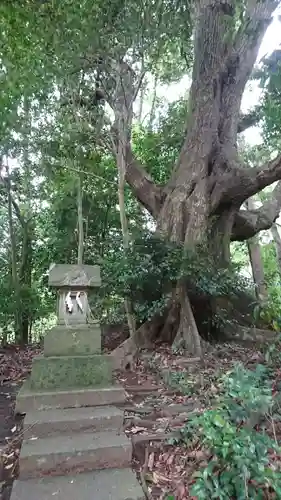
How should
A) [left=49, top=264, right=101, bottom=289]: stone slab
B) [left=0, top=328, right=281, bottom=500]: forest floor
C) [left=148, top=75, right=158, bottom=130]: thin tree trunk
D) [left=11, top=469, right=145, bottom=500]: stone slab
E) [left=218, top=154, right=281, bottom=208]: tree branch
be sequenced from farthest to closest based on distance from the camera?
[left=148, top=75, right=158, bottom=130]: thin tree trunk
[left=218, top=154, right=281, bottom=208]: tree branch
[left=49, top=264, right=101, bottom=289]: stone slab
[left=0, top=328, right=281, bottom=500]: forest floor
[left=11, top=469, right=145, bottom=500]: stone slab

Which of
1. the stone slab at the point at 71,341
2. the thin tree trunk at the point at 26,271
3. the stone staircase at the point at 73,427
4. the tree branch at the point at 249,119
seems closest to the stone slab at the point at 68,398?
the stone staircase at the point at 73,427

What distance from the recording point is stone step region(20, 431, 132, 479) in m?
2.65

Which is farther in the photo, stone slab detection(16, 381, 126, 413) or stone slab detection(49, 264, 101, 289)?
stone slab detection(49, 264, 101, 289)

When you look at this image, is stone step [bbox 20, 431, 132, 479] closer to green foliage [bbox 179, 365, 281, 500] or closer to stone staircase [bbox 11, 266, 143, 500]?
stone staircase [bbox 11, 266, 143, 500]

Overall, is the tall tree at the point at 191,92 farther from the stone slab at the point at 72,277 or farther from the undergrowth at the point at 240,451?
the undergrowth at the point at 240,451

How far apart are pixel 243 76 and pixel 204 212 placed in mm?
3498

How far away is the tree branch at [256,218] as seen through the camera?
26.9ft

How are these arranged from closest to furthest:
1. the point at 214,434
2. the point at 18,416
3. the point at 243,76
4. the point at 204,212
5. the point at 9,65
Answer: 1. the point at 214,434
2. the point at 18,416
3. the point at 9,65
4. the point at 204,212
5. the point at 243,76

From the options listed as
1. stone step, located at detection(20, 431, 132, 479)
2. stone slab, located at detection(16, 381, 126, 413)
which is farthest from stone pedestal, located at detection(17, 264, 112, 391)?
stone step, located at detection(20, 431, 132, 479)

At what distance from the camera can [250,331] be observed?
620 cm

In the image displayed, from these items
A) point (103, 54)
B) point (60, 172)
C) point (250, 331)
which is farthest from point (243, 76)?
point (250, 331)

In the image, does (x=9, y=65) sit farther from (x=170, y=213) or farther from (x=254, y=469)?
(x=254, y=469)

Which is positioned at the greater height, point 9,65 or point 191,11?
point 191,11

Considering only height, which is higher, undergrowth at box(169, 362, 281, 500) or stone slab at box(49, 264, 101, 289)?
stone slab at box(49, 264, 101, 289)
